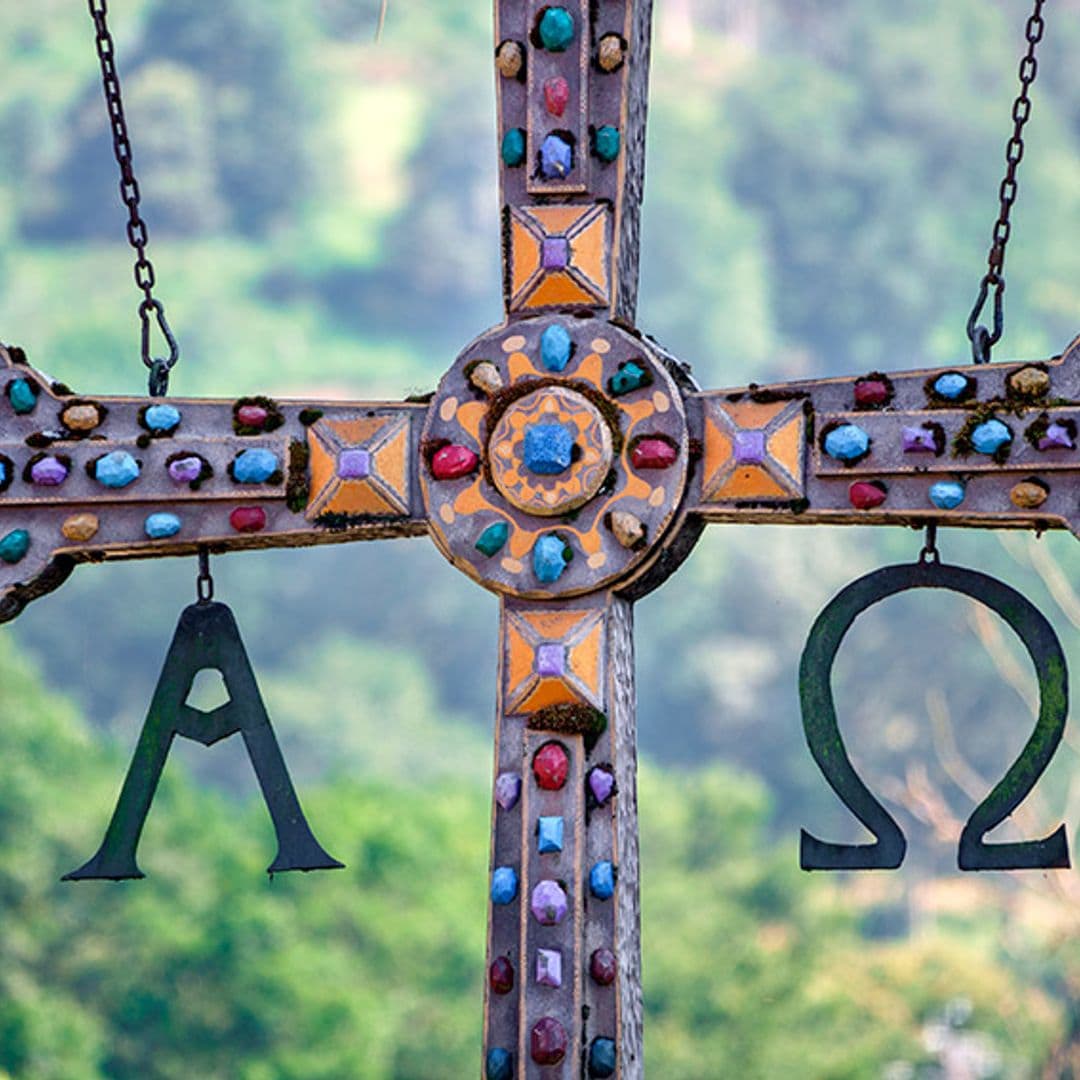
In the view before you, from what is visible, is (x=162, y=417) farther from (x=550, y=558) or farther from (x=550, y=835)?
(x=550, y=835)

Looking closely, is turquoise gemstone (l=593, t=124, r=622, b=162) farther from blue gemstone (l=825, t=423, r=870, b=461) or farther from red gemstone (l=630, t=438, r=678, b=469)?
blue gemstone (l=825, t=423, r=870, b=461)

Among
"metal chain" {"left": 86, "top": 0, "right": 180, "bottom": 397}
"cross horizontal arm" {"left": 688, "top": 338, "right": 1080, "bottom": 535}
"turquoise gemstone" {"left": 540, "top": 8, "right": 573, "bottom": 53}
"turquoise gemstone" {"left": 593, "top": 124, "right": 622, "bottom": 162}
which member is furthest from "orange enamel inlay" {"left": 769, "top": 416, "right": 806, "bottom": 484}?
"metal chain" {"left": 86, "top": 0, "right": 180, "bottom": 397}

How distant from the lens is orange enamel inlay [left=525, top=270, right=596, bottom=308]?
512 cm

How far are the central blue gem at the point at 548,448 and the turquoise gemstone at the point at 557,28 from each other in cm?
74

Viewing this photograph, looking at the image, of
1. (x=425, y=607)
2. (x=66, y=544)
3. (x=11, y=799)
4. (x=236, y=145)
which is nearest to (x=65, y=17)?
(x=236, y=145)

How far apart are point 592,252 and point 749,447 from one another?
482mm

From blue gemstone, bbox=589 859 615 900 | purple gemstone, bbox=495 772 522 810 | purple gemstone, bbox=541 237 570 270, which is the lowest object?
blue gemstone, bbox=589 859 615 900

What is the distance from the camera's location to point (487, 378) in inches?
200

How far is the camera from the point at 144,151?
2288 inches

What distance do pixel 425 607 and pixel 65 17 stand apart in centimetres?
1863

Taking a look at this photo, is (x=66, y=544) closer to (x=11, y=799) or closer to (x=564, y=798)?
(x=564, y=798)

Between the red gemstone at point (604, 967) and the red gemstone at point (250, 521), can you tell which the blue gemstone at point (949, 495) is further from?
the red gemstone at point (250, 521)

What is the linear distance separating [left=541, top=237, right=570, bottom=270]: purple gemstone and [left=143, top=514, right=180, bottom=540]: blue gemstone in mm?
860

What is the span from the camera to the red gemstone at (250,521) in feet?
17.1
